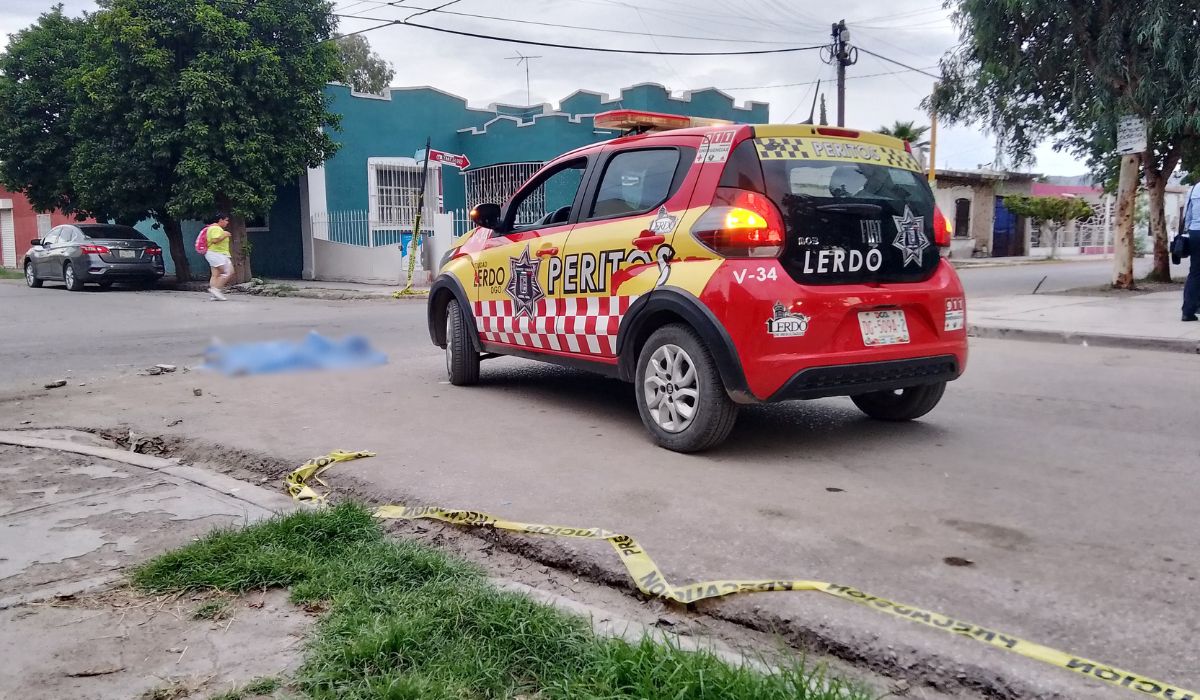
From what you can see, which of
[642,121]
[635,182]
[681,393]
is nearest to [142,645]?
[681,393]

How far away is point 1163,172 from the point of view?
16.4 meters

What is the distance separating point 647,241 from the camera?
A: 5012mm

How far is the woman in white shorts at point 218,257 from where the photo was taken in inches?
672

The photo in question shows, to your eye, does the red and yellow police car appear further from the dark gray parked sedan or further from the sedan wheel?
the sedan wheel

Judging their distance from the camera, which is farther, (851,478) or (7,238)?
(7,238)

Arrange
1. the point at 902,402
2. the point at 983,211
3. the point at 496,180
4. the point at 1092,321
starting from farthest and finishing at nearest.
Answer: the point at 983,211 < the point at 496,180 < the point at 1092,321 < the point at 902,402

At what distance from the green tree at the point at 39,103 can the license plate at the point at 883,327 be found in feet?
73.0

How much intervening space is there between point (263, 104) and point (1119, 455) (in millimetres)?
18967

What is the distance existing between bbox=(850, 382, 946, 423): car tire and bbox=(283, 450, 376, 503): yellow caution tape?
3051 millimetres

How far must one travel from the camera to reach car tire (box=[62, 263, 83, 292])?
2005cm

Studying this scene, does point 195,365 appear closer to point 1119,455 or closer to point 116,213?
point 1119,455

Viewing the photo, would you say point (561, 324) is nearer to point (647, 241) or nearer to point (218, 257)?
point (647, 241)

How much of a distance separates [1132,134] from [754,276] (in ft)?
37.2

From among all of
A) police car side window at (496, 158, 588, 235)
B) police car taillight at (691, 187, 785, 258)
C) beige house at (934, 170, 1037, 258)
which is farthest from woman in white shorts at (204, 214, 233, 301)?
beige house at (934, 170, 1037, 258)
